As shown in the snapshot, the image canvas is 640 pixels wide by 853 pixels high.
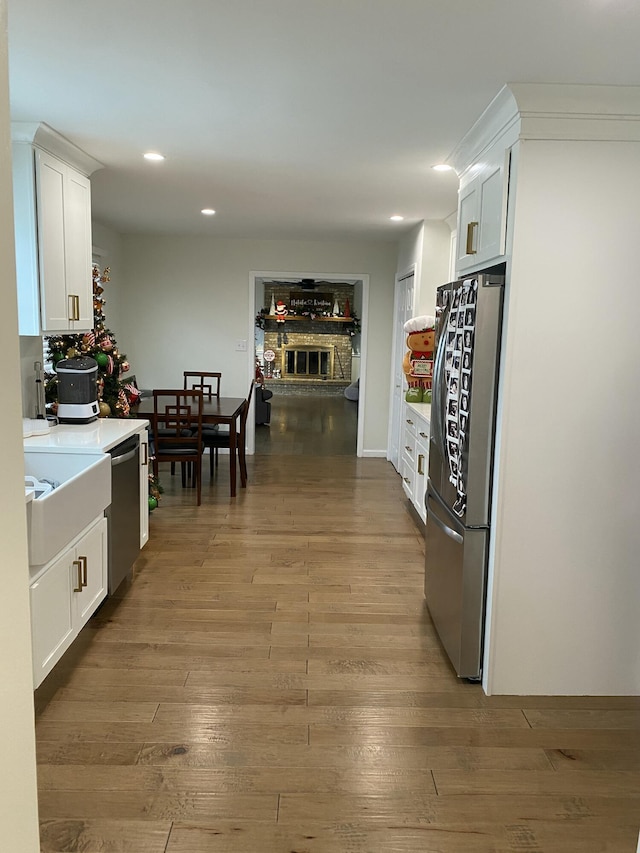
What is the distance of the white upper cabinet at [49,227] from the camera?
309 cm

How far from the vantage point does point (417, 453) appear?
4828 millimetres

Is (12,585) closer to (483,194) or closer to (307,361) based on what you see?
(483,194)

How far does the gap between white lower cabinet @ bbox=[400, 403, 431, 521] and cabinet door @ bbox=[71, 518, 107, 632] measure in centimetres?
217

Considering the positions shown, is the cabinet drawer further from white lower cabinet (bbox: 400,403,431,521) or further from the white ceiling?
the white ceiling

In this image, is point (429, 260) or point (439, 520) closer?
point (439, 520)

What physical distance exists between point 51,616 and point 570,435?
214 cm

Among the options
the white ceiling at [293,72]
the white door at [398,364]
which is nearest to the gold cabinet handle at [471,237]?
the white ceiling at [293,72]

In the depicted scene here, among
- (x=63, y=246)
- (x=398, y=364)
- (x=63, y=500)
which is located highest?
(x=63, y=246)

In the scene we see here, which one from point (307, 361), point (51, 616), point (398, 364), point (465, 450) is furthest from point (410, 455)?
point (307, 361)

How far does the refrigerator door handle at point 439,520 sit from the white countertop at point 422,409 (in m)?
1.13

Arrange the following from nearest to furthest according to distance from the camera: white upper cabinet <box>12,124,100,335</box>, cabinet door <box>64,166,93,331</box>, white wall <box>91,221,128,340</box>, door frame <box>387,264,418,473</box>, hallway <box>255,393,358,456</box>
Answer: white upper cabinet <box>12,124,100,335</box>, cabinet door <box>64,166,93,331</box>, white wall <box>91,221,128,340</box>, door frame <box>387,264,418,473</box>, hallway <box>255,393,358,456</box>

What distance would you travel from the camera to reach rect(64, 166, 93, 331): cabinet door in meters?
3.53

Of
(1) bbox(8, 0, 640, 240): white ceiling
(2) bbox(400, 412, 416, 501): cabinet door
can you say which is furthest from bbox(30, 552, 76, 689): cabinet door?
(2) bbox(400, 412, 416, 501): cabinet door

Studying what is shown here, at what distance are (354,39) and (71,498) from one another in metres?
1.94
